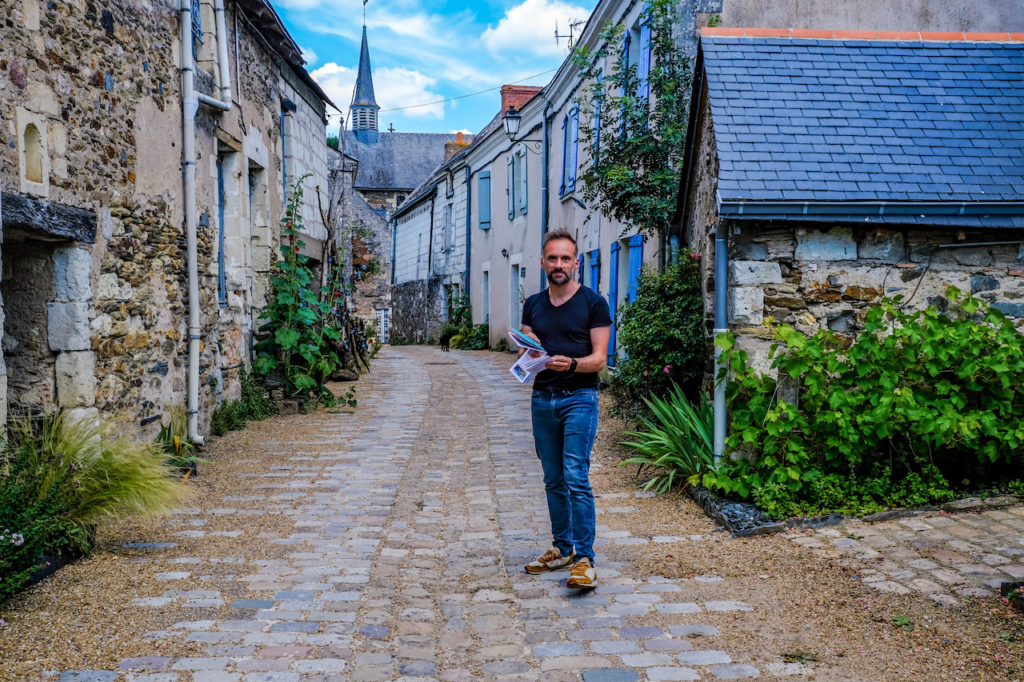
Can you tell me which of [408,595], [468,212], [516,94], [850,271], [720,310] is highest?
[516,94]

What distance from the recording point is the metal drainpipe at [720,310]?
5461 mm

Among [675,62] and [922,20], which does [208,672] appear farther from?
[922,20]

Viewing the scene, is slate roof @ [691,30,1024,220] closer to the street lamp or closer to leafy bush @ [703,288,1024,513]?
leafy bush @ [703,288,1024,513]

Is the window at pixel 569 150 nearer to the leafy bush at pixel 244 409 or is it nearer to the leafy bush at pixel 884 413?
the leafy bush at pixel 244 409

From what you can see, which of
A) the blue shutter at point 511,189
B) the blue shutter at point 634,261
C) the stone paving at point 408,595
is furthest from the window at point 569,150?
the stone paving at point 408,595

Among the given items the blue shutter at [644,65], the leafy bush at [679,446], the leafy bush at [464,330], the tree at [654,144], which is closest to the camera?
the leafy bush at [679,446]

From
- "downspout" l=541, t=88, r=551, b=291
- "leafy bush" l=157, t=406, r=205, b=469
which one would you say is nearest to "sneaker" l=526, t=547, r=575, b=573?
"leafy bush" l=157, t=406, r=205, b=469

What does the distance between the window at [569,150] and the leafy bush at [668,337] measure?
6.80 meters

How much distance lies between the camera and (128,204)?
20.2 feet

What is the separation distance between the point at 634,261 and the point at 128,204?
6394mm

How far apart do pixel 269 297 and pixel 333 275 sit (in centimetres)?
242

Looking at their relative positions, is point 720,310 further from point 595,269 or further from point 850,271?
point 595,269

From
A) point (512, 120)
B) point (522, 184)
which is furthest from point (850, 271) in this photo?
point (522, 184)

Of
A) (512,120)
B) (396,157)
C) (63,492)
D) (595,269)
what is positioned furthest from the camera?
(396,157)
